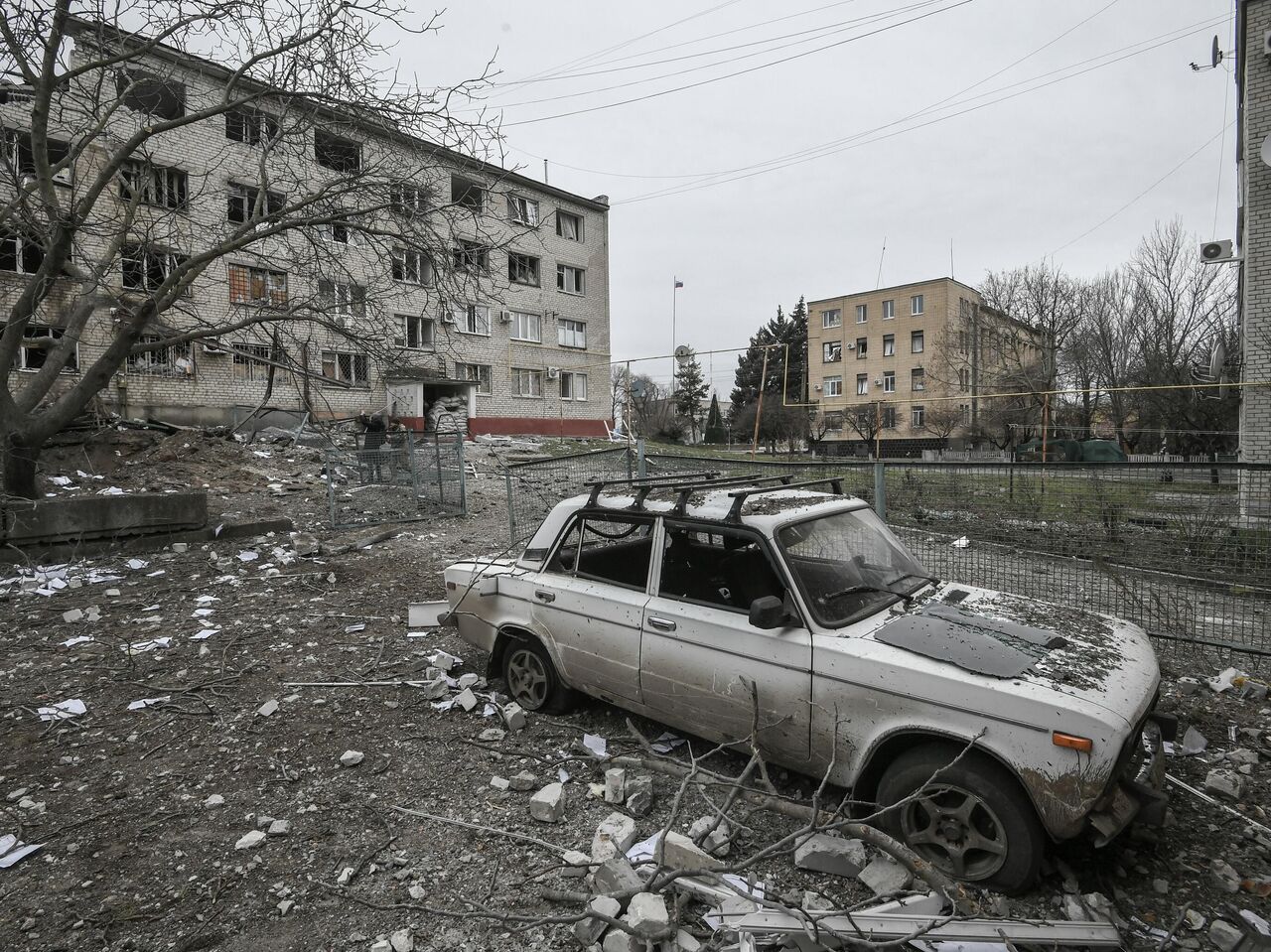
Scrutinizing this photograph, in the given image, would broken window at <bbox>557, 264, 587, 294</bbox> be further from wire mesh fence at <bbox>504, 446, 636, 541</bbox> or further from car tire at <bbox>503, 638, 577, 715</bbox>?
car tire at <bbox>503, 638, 577, 715</bbox>

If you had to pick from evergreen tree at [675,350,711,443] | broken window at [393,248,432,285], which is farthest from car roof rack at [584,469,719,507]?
evergreen tree at [675,350,711,443]

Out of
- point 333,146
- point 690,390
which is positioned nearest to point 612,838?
point 333,146

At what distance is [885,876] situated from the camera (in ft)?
9.21

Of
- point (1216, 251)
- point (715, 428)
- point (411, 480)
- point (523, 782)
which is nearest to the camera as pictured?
point (523, 782)

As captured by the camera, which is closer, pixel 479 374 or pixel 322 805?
pixel 322 805

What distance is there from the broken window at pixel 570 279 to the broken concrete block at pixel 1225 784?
34.9m

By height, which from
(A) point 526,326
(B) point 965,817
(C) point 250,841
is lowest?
(C) point 250,841

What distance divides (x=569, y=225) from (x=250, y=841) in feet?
121

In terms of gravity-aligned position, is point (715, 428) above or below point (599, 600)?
above

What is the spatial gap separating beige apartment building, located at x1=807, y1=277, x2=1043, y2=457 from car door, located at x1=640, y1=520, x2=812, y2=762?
1282 inches

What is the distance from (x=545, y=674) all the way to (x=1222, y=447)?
1042 inches

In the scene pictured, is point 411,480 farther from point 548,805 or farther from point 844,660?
point 844,660

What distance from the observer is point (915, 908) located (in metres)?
2.48

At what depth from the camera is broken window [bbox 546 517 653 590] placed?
407cm
